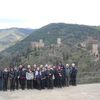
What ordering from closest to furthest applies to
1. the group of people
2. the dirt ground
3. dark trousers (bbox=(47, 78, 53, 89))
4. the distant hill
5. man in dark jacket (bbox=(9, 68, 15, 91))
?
the dirt ground < man in dark jacket (bbox=(9, 68, 15, 91)) < the group of people < dark trousers (bbox=(47, 78, 53, 89)) < the distant hill

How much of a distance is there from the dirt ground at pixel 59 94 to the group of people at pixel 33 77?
1.97 ft

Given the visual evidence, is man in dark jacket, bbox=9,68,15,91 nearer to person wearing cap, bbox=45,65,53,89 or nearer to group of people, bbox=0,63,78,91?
group of people, bbox=0,63,78,91

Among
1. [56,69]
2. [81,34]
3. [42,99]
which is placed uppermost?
[81,34]

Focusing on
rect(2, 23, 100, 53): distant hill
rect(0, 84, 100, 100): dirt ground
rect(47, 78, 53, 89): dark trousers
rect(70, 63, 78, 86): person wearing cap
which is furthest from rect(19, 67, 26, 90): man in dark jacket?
rect(2, 23, 100, 53): distant hill

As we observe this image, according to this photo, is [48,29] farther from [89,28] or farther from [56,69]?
[56,69]

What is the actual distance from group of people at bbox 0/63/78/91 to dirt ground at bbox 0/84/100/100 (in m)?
0.60

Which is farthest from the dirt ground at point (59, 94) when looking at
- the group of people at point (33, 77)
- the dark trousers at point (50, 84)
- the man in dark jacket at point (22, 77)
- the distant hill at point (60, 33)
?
the distant hill at point (60, 33)

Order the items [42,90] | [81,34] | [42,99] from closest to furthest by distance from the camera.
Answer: [42,99] → [42,90] → [81,34]

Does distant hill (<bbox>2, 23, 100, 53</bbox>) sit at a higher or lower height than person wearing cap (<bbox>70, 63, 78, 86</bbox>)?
higher

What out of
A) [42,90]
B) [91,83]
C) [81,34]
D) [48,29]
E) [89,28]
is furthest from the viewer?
[48,29]

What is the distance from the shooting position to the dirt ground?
20114 millimetres

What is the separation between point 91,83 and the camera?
26.8m

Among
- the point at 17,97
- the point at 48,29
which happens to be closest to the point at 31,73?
the point at 17,97

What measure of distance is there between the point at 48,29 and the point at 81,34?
162 ft
